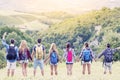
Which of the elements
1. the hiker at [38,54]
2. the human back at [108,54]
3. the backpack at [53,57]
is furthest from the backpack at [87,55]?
the hiker at [38,54]

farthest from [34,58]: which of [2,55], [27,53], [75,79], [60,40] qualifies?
[60,40]

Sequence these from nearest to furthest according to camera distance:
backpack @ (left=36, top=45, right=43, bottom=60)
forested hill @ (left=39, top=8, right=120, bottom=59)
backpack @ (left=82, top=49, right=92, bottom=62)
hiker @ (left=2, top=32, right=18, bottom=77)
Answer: hiker @ (left=2, top=32, right=18, bottom=77) → backpack @ (left=36, top=45, right=43, bottom=60) → backpack @ (left=82, top=49, right=92, bottom=62) → forested hill @ (left=39, top=8, right=120, bottom=59)

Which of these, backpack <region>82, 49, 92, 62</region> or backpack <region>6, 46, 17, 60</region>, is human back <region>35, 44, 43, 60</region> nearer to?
backpack <region>6, 46, 17, 60</region>

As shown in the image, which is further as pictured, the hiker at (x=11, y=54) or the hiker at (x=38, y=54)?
the hiker at (x=38, y=54)

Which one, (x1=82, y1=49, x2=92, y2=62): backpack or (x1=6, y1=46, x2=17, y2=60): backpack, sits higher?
(x1=6, y1=46, x2=17, y2=60): backpack

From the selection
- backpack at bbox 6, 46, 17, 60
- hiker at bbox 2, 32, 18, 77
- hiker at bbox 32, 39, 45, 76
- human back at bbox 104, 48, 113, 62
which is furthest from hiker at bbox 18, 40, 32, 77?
human back at bbox 104, 48, 113, 62

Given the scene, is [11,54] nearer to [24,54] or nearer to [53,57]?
[24,54]

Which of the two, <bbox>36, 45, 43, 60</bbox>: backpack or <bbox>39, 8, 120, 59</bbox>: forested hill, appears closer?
<bbox>36, 45, 43, 60</bbox>: backpack

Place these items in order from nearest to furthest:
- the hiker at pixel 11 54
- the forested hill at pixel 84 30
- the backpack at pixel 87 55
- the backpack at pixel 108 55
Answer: the hiker at pixel 11 54, the backpack at pixel 87 55, the backpack at pixel 108 55, the forested hill at pixel 84 30

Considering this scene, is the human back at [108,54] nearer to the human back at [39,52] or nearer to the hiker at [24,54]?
the human back at [39,52]

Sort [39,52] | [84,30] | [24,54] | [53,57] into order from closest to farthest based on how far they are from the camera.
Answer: [39,52] < [24,54] < [53,57] < [84,30]

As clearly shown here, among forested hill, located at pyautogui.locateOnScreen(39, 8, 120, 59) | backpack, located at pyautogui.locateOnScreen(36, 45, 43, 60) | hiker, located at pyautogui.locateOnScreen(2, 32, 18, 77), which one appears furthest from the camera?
forested hill, located at pyautogui.locateOnScreen(39, 8, 120, 59)

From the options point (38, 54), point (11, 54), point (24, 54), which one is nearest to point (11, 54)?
point (11, 54)

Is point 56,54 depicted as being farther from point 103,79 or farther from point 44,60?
point 103,79
